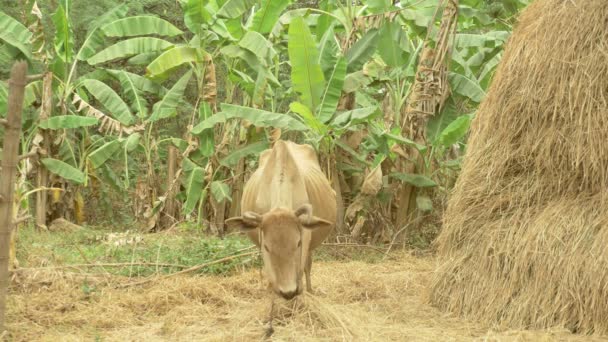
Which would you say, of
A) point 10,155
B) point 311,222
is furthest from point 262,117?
point 10,155

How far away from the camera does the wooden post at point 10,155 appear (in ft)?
17.8

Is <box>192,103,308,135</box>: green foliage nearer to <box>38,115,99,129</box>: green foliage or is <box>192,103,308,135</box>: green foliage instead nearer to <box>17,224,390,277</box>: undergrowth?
<box>17,224,390,277</box>: undergrowth

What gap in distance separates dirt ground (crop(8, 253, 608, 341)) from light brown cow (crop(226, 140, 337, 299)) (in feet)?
1.69

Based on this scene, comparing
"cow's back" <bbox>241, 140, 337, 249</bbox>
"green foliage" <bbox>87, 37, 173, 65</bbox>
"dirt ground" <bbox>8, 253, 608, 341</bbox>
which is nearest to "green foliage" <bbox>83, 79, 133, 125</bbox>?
"green foliage" <bbox>87, 37, 173, 65</bbox>

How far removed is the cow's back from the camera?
6.59 meters

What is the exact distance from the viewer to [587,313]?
241 inches

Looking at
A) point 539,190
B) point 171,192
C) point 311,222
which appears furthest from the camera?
point 171,192

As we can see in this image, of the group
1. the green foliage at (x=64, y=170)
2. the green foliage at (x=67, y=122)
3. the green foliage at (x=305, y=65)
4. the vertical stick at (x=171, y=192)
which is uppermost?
the green foliage at (x=305, y=65)

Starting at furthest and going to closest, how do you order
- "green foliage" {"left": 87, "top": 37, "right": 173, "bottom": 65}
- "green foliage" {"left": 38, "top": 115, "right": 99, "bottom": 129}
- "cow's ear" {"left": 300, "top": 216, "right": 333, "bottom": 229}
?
"green foliage" {"left": 87, "top": 37, "right": 173, "bottom": 65}, "green foliage" {"left": 38, "top": 115, "right": 99, "bottom": 129}, "cow's ear" {"left": 300, "top": 216, "right": 333, "bottom": 229}

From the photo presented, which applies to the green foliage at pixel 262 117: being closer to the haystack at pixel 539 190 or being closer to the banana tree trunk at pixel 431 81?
the banana tree trunk at pixel 431 81

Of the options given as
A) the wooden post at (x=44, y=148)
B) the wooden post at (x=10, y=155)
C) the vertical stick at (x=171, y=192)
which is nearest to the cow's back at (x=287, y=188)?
the wooden post at (x=10, y=155)

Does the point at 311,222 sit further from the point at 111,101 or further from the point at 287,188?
the point at 111,101

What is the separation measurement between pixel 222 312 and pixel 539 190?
A: 3.27m

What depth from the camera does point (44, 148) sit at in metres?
14.3
